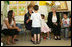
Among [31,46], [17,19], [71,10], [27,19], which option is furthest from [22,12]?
[31,46]

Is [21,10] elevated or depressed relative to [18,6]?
depressed

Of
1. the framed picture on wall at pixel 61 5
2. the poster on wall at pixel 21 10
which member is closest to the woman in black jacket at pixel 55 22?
the framed picture on wall at pixel 61 5

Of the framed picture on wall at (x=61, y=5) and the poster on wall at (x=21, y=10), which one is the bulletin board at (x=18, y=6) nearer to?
the poster on wall at (x=21, y=10)

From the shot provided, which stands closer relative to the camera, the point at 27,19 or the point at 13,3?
the point at 27,19

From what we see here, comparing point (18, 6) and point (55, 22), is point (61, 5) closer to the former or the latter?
point (55, 22)

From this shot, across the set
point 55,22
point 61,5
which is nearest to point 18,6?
point 61,5

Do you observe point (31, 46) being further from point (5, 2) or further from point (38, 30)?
point (5, 2)

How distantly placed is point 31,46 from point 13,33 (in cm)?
46

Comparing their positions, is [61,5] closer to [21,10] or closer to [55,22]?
[55,22]

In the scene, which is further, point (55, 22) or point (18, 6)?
point (18, 6)

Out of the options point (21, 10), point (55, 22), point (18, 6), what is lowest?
point (55, 22)

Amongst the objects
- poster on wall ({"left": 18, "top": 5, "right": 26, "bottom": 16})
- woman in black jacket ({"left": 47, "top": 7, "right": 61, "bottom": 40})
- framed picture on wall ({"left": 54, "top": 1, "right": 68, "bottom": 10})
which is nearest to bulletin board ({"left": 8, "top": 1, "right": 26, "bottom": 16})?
poster on wall ({"left": 18, "top": 5, "right": 26, "bottom": 16})

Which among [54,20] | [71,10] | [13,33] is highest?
[71,10]

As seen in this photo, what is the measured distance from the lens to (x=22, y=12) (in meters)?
4.27
